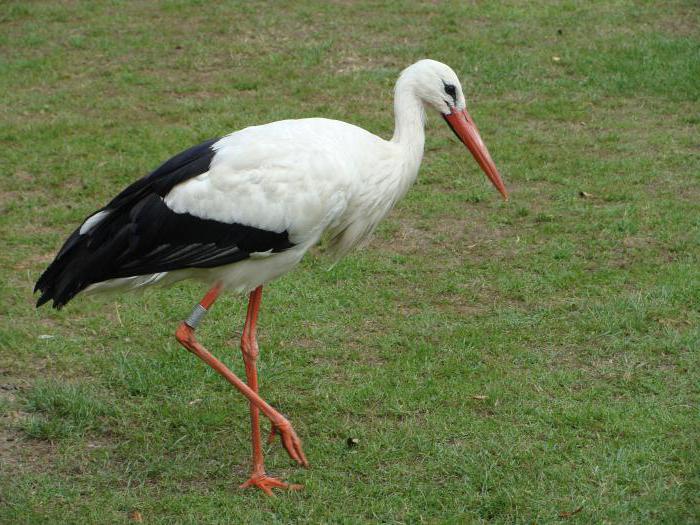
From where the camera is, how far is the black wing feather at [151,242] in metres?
4.77

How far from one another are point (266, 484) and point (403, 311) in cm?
194

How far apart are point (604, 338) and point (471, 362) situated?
81 cm

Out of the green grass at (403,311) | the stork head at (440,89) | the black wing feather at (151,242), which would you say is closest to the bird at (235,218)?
the black wing feather at (151,242)

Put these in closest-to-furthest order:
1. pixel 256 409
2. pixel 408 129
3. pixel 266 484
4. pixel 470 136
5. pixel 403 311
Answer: pixel 266 484
pixel 256 409
pixel 408 129
pixel 470 136
pixel 403 311

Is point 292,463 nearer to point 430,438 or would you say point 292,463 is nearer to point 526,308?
point 430,438

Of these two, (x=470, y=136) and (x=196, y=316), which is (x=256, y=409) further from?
(x=470, y=136)

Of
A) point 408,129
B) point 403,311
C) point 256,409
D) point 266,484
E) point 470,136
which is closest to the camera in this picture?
point 266,484

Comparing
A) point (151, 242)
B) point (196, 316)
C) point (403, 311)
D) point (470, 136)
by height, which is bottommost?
point (403, 311)

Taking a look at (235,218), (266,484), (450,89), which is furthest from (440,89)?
(266,484)

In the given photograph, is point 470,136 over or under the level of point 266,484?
over

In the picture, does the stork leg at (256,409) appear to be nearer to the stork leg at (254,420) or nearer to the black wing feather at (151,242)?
the stork leg at (254,420)

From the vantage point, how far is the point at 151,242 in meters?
4.77

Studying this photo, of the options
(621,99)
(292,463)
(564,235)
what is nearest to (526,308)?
(564,235)

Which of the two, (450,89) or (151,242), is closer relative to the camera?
(151,242)
